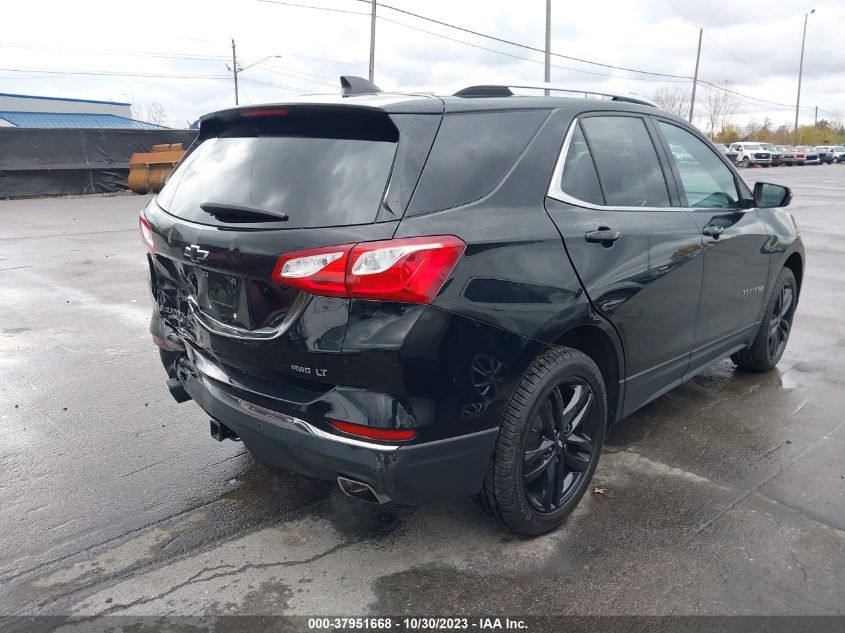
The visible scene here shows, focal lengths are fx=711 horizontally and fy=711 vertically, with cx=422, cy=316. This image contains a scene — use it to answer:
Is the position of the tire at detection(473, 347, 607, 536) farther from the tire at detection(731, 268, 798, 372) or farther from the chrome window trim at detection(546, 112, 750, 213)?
the tire at detection(731, 268, 798, 372)

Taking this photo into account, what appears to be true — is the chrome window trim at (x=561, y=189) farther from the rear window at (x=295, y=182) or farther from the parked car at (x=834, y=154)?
the parked car at (x=834, y=154)

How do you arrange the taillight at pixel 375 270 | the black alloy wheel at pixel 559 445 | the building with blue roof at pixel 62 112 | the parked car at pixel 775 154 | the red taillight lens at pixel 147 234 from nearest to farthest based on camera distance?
the taillight at pixel 375 270 < the black alloy wheel at pixel 559 445 < the red taillight lens at pixel 147 234 < the parked car at pixel 775 154 < the building with blue roof at pixel 62 112

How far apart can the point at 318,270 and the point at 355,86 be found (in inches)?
54.8

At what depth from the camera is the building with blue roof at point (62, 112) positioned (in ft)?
164

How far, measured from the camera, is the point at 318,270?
2389mm

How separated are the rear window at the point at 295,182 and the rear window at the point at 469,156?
0.16 metres

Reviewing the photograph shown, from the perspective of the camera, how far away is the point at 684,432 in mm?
4121

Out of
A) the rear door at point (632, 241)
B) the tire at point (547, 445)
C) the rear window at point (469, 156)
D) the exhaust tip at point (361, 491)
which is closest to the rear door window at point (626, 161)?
the rear door at point (632, 241)

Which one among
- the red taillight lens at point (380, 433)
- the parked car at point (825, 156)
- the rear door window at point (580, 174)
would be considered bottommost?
the parked car at point (825, 156)

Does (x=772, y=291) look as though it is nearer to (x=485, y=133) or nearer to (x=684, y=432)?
(x=684, y=432)

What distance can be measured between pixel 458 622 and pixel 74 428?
2.76 meters

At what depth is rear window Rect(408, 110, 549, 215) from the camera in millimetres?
2551

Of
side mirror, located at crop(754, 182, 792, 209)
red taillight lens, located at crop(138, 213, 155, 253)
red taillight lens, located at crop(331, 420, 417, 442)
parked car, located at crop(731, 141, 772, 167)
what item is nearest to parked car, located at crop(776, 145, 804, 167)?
parked car, located at crop(731, 141, 772, 167)

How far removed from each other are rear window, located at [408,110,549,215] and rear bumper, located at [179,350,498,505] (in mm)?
835
